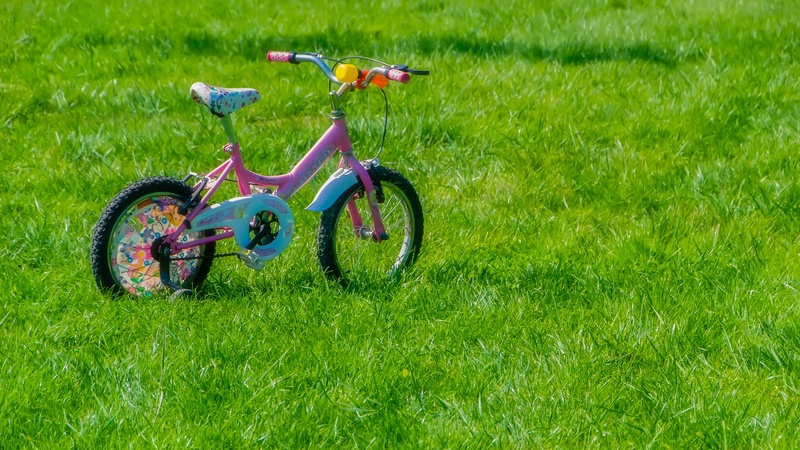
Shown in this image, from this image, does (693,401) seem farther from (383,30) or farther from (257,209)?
(383,30)

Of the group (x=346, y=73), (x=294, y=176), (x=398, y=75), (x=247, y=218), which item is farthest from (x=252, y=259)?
(x=398, y=75)

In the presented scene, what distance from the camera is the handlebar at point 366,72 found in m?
3.87

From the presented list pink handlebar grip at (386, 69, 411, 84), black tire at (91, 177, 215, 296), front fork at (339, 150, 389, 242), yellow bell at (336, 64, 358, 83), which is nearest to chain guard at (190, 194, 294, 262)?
black tire at (91, 177, 215, 296)

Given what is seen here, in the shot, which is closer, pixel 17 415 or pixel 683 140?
pixel 17 415

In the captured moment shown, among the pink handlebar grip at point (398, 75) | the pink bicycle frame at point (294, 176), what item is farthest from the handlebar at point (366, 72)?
the pink bicycle frame at point (294, 176)

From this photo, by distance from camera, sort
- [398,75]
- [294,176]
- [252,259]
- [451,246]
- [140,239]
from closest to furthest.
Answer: [398,75], [140,239], [252,259], [294,176], [451,246]

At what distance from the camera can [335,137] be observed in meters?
4.29

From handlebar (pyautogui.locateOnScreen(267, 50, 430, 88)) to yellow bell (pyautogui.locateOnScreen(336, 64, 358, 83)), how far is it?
44 mm

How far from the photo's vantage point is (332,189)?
13.6 feet

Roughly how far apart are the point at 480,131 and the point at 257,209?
7.43 ft

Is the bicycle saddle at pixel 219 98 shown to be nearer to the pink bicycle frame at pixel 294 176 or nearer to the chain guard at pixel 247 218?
the pink bicycle frame at pixel 294 176

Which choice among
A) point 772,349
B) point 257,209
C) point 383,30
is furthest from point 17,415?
point 383,30

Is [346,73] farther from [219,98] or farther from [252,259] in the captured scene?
[252,259]

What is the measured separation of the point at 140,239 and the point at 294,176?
691mm
